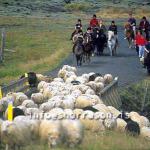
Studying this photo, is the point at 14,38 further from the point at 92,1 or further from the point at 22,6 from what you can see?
the point at 92,1

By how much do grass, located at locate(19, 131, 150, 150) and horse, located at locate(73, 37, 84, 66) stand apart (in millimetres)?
19108

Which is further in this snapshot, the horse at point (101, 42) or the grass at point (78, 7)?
the grass at point (78, 7)

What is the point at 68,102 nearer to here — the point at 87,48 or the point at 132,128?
the point at 132,128

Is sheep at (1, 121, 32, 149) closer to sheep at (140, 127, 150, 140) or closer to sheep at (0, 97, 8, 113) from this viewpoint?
sheep at (140, 127, 150, 140)

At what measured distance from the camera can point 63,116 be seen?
58.8 ft

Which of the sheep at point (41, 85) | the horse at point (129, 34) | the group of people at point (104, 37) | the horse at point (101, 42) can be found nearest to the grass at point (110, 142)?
the sheep at point (41, 85)

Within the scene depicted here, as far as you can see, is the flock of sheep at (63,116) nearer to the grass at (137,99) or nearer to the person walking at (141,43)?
the grass at (137,99)

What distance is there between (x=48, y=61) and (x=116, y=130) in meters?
21.6

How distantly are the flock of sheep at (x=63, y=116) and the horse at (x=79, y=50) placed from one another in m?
7.51

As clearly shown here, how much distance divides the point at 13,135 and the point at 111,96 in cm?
1259

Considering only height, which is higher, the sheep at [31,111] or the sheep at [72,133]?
the sheep at [72,133]

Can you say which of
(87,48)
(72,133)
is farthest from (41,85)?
(87,48)

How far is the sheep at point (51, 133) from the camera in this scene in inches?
585

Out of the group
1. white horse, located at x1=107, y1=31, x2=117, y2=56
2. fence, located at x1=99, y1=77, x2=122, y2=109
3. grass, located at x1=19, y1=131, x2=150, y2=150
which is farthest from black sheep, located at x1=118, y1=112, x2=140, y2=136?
white horse, located at x1=107, y1=31, x2=117, y2=56
